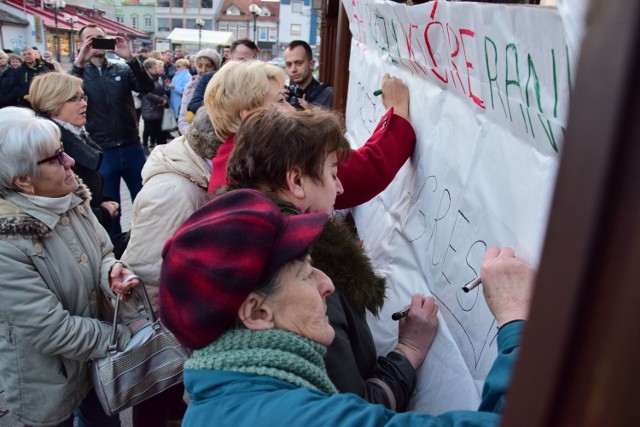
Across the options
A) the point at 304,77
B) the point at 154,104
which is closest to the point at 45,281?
the point at 304,77

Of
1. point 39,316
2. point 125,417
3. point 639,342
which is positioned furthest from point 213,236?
point 125,417

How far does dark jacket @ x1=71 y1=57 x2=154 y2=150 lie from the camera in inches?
170

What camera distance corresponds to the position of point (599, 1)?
265 mm

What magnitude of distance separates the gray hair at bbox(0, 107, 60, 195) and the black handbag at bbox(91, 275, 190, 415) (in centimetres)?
48

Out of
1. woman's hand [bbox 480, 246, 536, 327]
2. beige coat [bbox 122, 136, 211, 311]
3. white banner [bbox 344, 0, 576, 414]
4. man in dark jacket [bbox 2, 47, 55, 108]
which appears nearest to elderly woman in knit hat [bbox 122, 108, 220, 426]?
beige coat [bbox 122, 136, 211, 311]

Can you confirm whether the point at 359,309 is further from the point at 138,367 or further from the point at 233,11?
the point at 233,11

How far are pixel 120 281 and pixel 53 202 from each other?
34 cm

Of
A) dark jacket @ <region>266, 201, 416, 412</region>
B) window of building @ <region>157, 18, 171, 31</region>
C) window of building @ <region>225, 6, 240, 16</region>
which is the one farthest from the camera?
window of building @ <region>157, 18, 171, 31</region>

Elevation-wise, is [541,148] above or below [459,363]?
above

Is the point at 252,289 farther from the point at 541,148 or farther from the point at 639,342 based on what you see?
the point at 639,342

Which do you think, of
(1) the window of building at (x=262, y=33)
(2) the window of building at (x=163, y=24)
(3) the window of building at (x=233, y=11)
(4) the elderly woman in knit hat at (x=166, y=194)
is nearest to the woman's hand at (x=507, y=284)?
(4) the elderly woman in knit hat at (x=166, y=194)

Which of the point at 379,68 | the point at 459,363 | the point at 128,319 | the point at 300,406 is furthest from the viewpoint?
the point at 379,68

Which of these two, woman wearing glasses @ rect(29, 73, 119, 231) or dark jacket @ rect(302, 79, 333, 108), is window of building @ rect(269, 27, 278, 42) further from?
woman wearing glasses @ rect(29, 73, 119, 231)

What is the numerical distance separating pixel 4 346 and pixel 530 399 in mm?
1840
